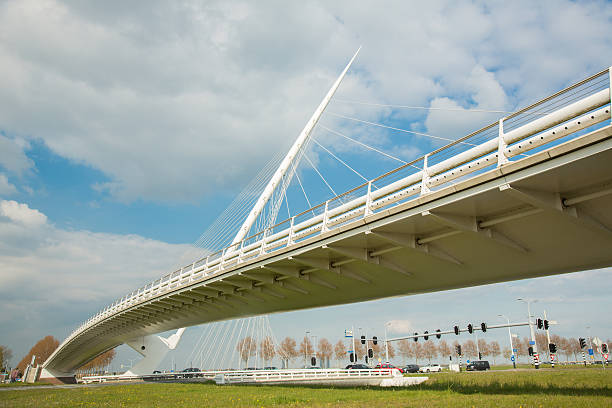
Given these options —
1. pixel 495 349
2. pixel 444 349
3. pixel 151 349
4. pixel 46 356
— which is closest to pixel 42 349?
pixel 46 356

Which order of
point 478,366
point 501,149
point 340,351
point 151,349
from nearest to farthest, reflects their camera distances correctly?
point 501,149 < point 151,349 < point 478,366 < point 340,351

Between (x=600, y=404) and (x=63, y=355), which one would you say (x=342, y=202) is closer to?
(x=600, y=404)

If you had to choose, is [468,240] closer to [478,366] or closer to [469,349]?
[478,366]

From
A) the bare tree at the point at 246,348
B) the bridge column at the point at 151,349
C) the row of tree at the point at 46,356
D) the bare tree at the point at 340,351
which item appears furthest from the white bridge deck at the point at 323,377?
the row of tree at the point at 46,356

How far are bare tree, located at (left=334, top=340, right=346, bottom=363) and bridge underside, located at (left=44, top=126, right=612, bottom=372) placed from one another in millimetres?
87211

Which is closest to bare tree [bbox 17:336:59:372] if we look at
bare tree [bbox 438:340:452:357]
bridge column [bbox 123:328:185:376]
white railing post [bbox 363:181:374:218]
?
bridge column [bbox 123:328:185:376]

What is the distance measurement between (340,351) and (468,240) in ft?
323

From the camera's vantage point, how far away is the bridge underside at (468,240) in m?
9.98

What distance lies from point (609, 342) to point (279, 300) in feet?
396

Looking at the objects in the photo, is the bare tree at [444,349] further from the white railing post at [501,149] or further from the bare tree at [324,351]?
the white railing post at [501,149]

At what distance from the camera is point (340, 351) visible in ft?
346

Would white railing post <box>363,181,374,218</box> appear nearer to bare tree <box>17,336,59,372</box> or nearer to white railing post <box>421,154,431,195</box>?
white railing post <box>421,154,431,195</box>

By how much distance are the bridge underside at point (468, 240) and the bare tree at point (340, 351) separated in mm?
87211

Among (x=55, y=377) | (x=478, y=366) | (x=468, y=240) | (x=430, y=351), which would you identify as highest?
(x=468, y=240)
